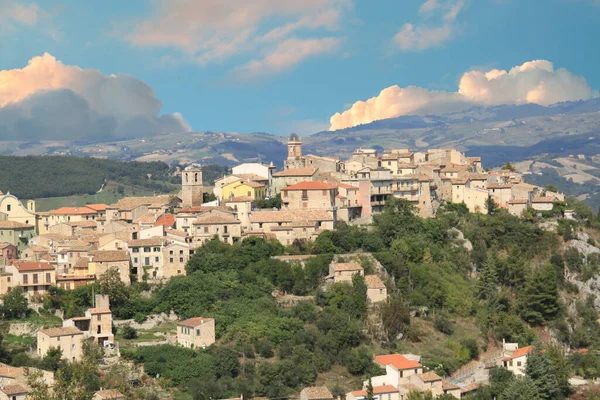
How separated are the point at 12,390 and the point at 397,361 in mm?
15613

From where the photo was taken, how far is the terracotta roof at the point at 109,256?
4659cm

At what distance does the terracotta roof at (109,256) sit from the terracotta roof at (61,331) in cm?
585

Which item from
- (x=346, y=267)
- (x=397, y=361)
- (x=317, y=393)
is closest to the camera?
(x=317, y=393)

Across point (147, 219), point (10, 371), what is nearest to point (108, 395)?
point (10, 371)

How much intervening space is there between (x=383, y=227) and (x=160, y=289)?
526 inches

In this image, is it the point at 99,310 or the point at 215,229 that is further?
the point at 215,229

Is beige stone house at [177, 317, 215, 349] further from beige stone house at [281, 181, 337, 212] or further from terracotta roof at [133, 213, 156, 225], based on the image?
beige stone house at [281, 181, 337, 212]

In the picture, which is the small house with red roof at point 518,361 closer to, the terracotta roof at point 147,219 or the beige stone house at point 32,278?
the terracotta roof at point 147,219

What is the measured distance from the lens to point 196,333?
4253cm

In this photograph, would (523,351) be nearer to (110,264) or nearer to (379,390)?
(379,390)

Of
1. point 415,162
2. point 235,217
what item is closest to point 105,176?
point 415,162

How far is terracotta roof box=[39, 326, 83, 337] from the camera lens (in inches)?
1597

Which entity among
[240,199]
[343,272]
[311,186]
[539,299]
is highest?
[311,186]

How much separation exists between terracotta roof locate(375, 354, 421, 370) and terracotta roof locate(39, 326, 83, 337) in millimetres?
12728
